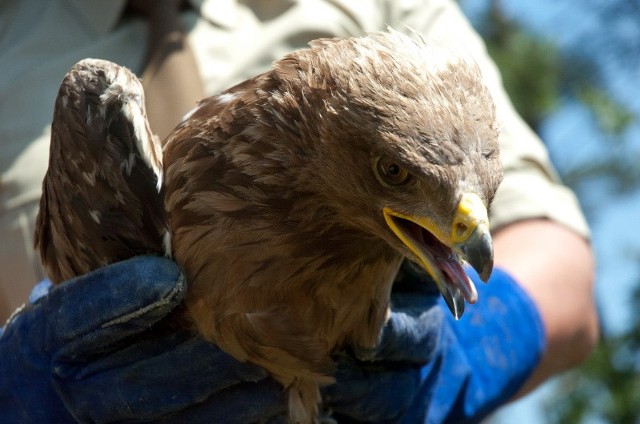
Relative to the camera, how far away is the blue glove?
3.65 m

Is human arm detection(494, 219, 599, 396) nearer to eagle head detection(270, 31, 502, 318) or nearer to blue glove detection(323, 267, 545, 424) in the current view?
blue glove detection(323, 267, 545, 424)

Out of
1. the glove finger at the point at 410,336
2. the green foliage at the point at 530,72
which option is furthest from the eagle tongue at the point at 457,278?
the green foliage at the point at 530,72

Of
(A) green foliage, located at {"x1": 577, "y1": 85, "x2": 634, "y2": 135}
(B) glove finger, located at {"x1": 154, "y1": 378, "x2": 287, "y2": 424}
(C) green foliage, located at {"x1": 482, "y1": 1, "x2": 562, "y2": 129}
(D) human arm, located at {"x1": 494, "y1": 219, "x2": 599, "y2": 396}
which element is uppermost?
(B) glove finger, located at {"x1": 154, "y1": 378, "x2": 287, "y2": 424}

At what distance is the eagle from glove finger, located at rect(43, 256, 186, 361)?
12 centimetres

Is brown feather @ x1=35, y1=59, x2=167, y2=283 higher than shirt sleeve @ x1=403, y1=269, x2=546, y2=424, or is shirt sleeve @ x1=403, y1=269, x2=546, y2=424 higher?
brown feather @ x1=35, y1=59, x2=167, y2=283

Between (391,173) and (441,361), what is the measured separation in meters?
1.39

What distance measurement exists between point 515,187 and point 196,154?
6.15 ft

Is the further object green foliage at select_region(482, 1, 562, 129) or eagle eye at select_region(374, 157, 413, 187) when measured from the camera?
green foliage at select_region(482, 1, 562, 129)

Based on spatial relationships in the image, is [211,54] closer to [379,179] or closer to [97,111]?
[97,111]

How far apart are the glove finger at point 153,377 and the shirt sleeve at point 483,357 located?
90cm

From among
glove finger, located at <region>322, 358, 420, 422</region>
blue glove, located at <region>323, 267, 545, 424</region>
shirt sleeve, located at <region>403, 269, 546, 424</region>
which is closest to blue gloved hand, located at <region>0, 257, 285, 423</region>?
glove finger, located at <region>322, 358, 420, 422</region>

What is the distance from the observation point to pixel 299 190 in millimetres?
3115

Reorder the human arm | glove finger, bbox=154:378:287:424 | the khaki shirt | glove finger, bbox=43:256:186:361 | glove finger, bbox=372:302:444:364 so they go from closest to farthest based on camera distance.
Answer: glove finger, bbox=43:256:186:361, glove finger, bbox=154:378:287:424, glove finger, bbox=372:302:444:364, the khaki shirt, the human arm

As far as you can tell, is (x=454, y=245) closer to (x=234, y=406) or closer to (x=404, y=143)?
(x=404, y=143)
